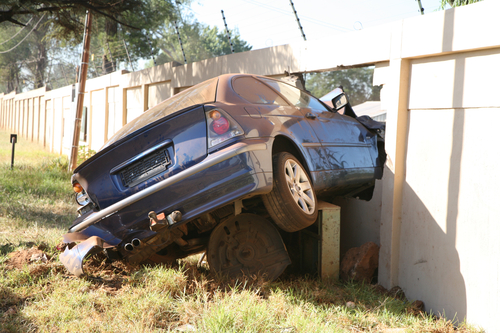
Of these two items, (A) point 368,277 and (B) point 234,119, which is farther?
(A) point 368,277

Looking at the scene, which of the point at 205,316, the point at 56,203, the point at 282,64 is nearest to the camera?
the point at 205,316

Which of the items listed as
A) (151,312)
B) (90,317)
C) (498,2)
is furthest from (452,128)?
(90,317)

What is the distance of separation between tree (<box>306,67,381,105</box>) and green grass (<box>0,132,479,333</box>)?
40.2m

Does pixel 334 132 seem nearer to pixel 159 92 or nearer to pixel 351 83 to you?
pixel 159 92

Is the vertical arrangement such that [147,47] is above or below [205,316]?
above

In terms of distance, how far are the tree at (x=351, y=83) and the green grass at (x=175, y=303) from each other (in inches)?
Result: 1585

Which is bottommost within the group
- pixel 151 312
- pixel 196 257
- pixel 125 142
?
pixel 196 257

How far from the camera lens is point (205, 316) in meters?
3.21

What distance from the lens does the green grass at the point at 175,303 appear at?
3193mm

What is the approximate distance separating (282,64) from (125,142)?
3.73 meters

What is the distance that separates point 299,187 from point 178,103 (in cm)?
145

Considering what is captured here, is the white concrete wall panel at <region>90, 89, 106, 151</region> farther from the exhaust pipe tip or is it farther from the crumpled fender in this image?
the exhaust pipe tip

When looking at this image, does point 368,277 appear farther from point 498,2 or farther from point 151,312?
point 498,2

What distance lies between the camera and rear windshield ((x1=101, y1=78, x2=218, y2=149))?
4.01m
